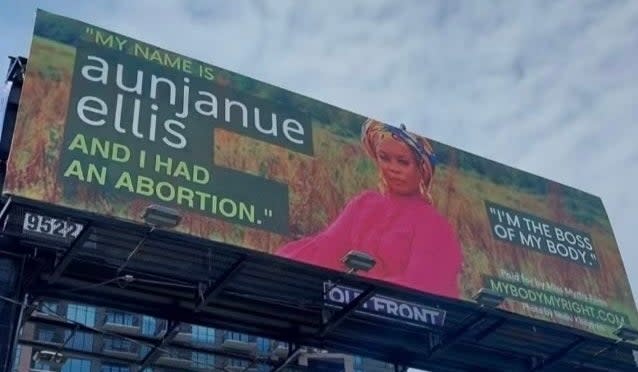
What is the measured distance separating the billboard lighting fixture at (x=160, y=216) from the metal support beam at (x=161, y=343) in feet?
6.93

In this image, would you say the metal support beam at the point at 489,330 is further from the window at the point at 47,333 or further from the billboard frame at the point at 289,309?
the window at the point at 47,333

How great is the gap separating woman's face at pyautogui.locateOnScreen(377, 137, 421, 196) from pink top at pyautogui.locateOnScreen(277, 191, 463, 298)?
0.20 metres

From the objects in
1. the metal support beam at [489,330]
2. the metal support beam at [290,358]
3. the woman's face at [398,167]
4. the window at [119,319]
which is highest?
the window at [119,319]

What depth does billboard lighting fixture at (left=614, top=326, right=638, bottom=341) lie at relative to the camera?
46.4ft

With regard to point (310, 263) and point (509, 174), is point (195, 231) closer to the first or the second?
point (310, 263)

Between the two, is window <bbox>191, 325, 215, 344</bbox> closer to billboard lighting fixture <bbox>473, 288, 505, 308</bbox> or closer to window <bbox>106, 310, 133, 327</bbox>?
window <bbox>106, 310, 133, 327</bbox>

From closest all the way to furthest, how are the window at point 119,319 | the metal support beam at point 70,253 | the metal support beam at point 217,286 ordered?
the metal support beam at point 70,253 < the metal support beam at point 217,286 < the window at point 119,319

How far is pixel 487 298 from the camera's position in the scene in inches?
505

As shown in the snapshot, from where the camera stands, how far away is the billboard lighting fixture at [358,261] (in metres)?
11.5

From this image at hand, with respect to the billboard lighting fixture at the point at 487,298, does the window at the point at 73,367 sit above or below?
above

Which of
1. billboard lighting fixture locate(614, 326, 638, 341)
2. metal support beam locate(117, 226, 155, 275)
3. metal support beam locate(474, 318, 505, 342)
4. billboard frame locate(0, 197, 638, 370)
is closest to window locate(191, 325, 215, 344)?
billboard frame locate(0, 197, 638, 370)

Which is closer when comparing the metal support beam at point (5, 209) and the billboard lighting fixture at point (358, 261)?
the metal support beam at point (5, 209)

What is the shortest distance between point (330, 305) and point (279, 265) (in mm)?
1397

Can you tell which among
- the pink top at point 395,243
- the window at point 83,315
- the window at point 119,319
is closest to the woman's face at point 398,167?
the pink top at point 395,243
